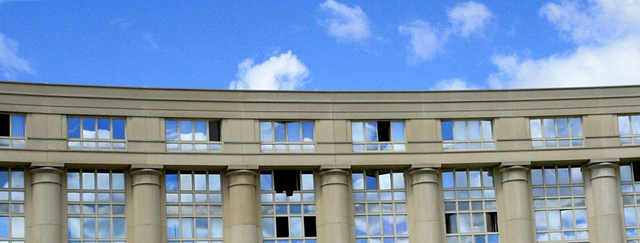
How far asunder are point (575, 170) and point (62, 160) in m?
26.8

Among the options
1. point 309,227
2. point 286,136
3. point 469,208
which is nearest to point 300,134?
point 286,136

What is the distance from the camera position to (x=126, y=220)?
62656mm

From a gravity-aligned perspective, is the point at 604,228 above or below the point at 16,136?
below

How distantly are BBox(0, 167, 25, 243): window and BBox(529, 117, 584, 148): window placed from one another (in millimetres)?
26435

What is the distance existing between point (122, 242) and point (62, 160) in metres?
5.01

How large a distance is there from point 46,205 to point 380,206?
17.1m

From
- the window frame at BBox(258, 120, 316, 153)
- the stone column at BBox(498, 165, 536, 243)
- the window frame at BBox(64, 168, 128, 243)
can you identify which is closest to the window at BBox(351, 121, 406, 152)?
the window frame at BBox(258, 120, 316, 153)

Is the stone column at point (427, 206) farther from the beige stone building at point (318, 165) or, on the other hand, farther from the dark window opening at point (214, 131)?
the dark window opening at point (214, 131)

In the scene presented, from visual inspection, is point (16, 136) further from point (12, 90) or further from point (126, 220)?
point (126, 220)

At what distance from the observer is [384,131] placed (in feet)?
219

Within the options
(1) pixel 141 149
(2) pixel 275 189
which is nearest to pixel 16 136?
(1) pixel 141 149

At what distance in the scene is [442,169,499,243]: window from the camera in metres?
66.2

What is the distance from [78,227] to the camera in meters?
61.8

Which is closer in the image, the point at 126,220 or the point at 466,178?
the point at 126,220
